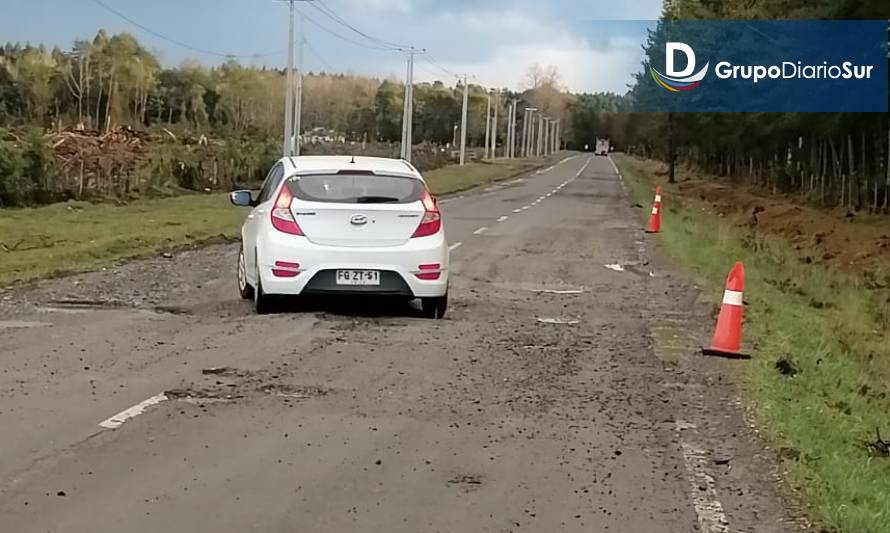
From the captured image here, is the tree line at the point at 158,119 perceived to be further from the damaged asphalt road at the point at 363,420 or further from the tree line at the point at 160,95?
the damaged asphalt road at the point at 363,420

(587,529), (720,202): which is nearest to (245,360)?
(587,529)

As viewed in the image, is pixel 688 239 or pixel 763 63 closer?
pixel 688 239

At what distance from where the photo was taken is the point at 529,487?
6.33 metres

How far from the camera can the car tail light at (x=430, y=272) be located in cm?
1232

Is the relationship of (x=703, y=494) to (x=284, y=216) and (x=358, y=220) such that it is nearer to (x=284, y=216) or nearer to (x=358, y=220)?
(x=358, y=220)

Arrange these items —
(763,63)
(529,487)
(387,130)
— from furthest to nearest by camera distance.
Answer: (387,130)
(763,63)
(529,487)

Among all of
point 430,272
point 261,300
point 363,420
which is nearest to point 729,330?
point 430,272

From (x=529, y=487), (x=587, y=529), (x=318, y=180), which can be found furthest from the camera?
(x=318, y=180)

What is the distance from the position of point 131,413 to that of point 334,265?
464cm

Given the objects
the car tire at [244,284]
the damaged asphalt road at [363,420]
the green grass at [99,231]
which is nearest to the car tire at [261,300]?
the damaged asphalt road at [363,420]

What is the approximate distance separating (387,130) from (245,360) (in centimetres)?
11174

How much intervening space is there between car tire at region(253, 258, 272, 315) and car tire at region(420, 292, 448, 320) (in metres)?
1.62

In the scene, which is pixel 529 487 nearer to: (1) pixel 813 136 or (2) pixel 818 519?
(2) pixel 818 519

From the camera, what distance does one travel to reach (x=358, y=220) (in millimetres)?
12227
